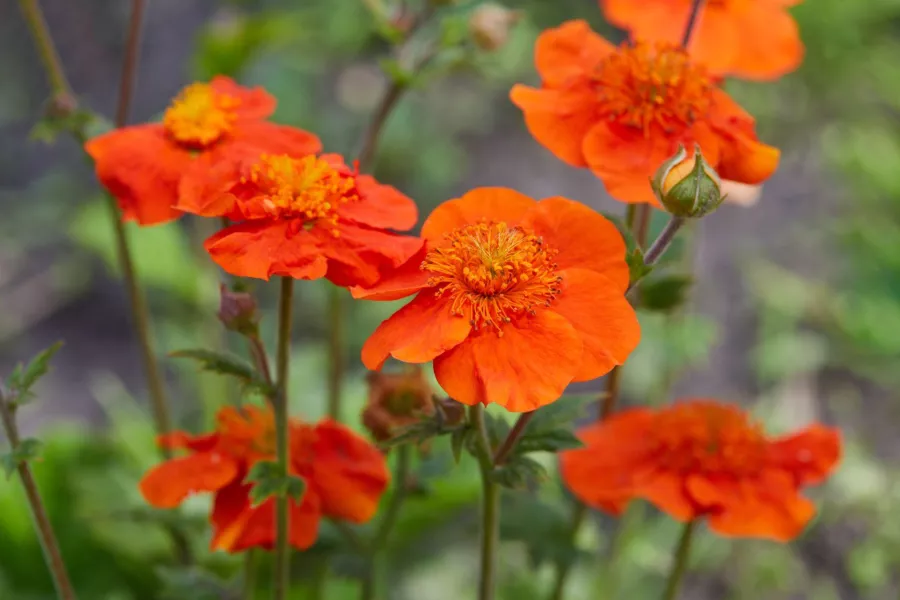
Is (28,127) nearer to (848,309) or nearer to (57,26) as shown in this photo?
(57,26)

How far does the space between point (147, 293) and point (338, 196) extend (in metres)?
2.49

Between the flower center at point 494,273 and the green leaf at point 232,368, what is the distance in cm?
21

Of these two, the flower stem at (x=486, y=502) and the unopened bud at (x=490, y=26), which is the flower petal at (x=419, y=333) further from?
the unopened bud at (x=490, y=26)

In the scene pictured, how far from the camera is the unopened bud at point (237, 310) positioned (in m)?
0.88

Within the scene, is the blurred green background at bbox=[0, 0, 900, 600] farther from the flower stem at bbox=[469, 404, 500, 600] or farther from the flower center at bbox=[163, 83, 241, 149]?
the flower center at bbox=[163, 83, 241, 149]

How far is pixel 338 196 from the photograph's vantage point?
2.85 feet

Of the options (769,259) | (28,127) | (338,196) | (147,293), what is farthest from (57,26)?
(338,196)

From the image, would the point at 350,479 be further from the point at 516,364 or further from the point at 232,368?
the point at 516,364

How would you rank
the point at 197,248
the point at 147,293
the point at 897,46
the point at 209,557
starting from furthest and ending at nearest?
the point at 897,46 → the point at 147,293 → the point at 197,248 → the point at 209,557

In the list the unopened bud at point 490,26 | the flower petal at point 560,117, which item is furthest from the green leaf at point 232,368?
the unopened bud at point 490,26

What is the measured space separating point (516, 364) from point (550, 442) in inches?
6.2

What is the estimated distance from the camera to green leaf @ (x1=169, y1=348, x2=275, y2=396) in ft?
2.93

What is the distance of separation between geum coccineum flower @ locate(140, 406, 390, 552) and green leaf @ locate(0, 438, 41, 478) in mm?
113

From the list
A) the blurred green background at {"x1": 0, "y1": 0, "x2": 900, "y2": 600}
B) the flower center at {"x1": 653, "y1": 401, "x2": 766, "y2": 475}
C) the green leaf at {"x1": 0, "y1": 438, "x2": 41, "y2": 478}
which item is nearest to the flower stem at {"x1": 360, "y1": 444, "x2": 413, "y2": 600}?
the blurred green background at {"x1": 0, "y1": 0, "x2": 900, "y2": 600}
